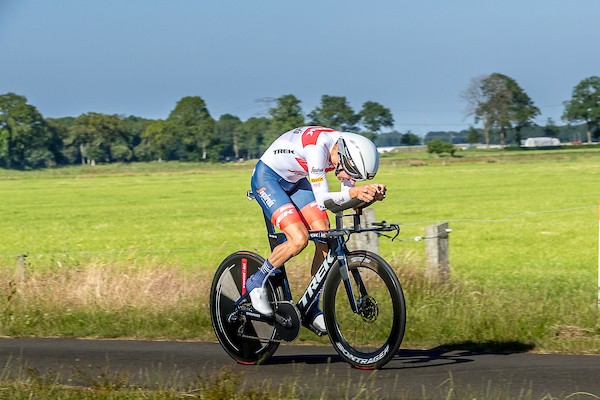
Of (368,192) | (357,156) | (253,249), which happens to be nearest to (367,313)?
(368,192)

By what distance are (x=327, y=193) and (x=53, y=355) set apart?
3.07 metres

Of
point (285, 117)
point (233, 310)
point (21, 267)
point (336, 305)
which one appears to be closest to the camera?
point (336, 305)

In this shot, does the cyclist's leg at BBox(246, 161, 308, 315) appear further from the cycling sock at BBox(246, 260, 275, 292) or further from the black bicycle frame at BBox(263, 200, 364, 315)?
the black bicycle frame at BBox(263, 200, 364, 315)

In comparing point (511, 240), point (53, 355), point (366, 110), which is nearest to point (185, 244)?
point (511, 240)

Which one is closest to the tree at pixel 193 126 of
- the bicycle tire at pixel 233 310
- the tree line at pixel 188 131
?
the tree line at pixel 188 131

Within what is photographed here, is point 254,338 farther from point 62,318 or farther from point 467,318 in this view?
point 62,318

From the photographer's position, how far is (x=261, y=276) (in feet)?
23.9

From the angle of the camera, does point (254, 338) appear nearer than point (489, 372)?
No

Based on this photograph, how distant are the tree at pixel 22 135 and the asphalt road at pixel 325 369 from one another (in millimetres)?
122669

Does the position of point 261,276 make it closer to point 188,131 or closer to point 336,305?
point 336,305

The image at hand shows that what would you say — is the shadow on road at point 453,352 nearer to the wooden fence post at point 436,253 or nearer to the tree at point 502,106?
the wooden fence post at point 436,253

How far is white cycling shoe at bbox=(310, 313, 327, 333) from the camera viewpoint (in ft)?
23.0

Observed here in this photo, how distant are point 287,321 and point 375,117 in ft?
347

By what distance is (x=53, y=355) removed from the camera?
8.03 meters
